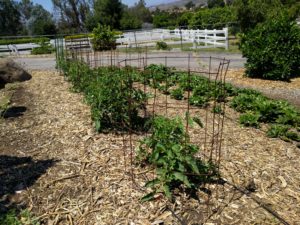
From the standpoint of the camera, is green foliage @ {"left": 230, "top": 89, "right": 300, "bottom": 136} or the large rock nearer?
green foliage @ {"left": 230, "top": 89, "right": 300, "bottom": 136}

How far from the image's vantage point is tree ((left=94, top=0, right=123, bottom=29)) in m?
37.3

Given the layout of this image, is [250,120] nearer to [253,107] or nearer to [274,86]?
[253,107]

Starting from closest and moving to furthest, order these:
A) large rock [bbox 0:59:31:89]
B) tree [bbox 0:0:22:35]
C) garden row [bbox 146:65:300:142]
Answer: garden row [bbox 146:65:300:142] → large rock [bbox 0:59:31:89] → tree [bbox 0:0:22:35]

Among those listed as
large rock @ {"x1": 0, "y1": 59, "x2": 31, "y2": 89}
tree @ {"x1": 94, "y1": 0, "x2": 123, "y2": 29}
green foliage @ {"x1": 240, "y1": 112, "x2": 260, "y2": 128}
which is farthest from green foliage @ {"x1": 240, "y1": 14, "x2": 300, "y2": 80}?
tree @ {"x1": 94, "y1": 0, "x2": 123, "y2": 29}

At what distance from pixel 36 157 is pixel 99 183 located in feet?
3.50

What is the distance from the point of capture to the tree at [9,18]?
162ft

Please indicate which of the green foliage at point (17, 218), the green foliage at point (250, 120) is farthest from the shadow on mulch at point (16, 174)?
the green foliage at point (250, 120)

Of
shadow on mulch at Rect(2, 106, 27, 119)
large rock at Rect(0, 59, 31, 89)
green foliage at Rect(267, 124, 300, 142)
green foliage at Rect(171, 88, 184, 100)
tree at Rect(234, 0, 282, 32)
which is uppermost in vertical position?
tree at Rect(234, 0, 282, 32)

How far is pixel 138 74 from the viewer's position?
26.9 feet

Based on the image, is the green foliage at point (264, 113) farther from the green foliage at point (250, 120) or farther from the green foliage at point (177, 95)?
the green foliage at point (177, 95)

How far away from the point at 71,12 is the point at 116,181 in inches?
2049

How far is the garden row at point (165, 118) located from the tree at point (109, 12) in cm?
3051

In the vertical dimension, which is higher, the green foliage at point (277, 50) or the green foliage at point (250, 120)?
the green foliage at point (277, 50)

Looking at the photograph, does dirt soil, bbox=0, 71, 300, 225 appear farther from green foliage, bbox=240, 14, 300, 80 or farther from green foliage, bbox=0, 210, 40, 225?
green foliage, bbox=240, 14, 300, 80
